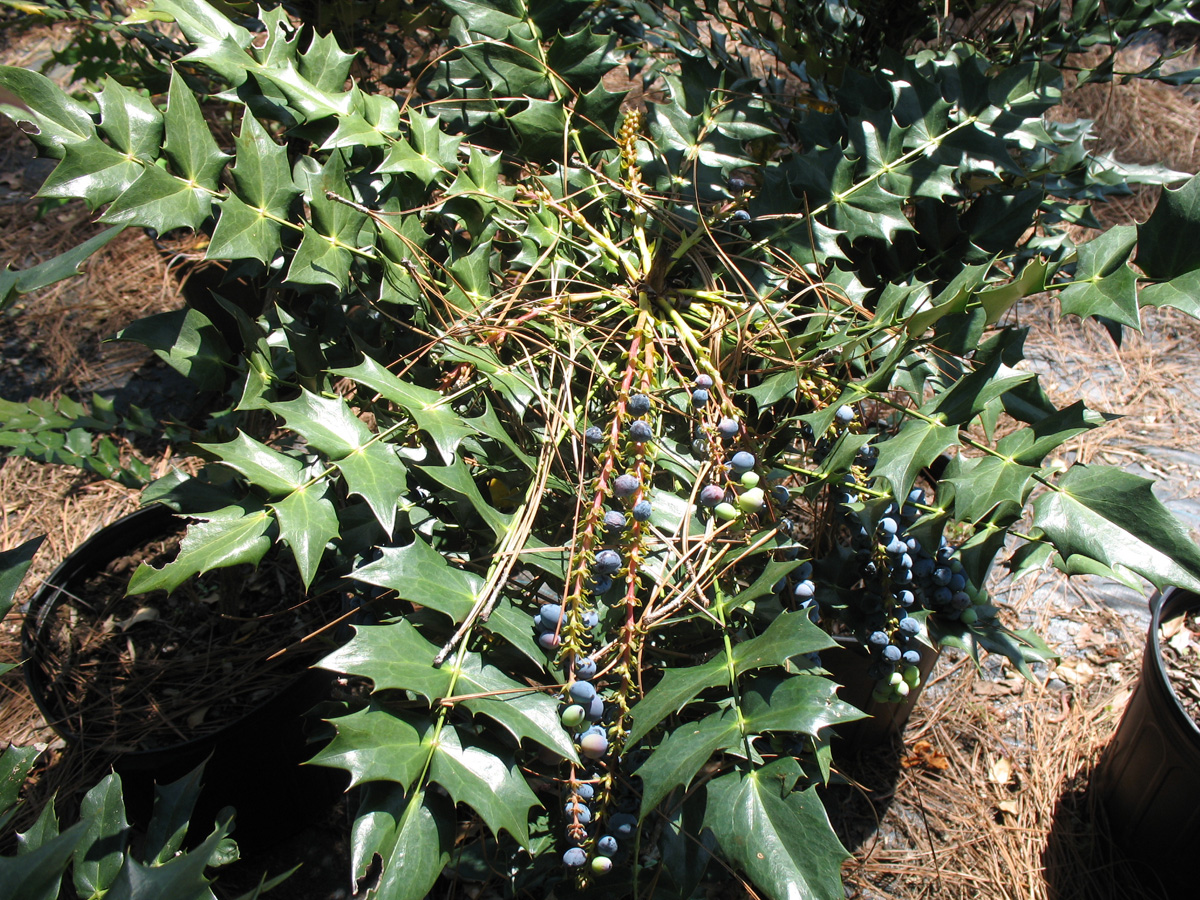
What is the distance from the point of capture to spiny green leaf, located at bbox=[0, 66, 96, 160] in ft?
2.63

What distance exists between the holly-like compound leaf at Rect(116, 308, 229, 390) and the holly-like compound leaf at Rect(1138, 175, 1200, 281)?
107cm

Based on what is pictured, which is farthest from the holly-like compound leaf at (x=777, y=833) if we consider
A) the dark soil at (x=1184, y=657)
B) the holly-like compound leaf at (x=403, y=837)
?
the dark soil at (x=1184, y=657)

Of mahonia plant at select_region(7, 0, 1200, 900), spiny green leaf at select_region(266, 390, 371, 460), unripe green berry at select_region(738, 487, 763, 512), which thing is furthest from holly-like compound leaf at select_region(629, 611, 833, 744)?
spiny green leaf at select_region(266, 390, 371, 460)

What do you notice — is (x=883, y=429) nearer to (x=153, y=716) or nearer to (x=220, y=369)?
(x=220, y=369)

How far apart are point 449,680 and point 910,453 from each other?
504mm

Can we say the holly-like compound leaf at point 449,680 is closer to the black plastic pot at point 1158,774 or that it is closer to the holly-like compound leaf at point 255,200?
the holly-like compound leaf at point 255,200

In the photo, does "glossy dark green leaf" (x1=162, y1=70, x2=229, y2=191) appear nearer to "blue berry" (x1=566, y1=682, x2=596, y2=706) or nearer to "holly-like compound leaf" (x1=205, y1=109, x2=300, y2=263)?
"holly-like compound leaf" (x1=205, y1=109, x2=300, y2=263)

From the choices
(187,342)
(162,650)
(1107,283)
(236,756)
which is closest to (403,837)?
(187,342)

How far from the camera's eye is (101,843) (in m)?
0.70

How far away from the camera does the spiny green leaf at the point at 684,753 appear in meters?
0.69

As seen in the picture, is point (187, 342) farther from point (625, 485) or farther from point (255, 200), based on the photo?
point (625, 485)

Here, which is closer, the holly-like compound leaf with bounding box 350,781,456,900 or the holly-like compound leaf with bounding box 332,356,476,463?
the holly-like compound leaf with bounding box 350,781,456,900

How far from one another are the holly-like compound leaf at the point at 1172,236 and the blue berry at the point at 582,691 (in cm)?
73

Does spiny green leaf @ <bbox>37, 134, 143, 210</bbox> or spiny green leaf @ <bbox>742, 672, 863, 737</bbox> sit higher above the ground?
spiny green leaf @ <bbox>37, 134, 143, 210</bbox>
